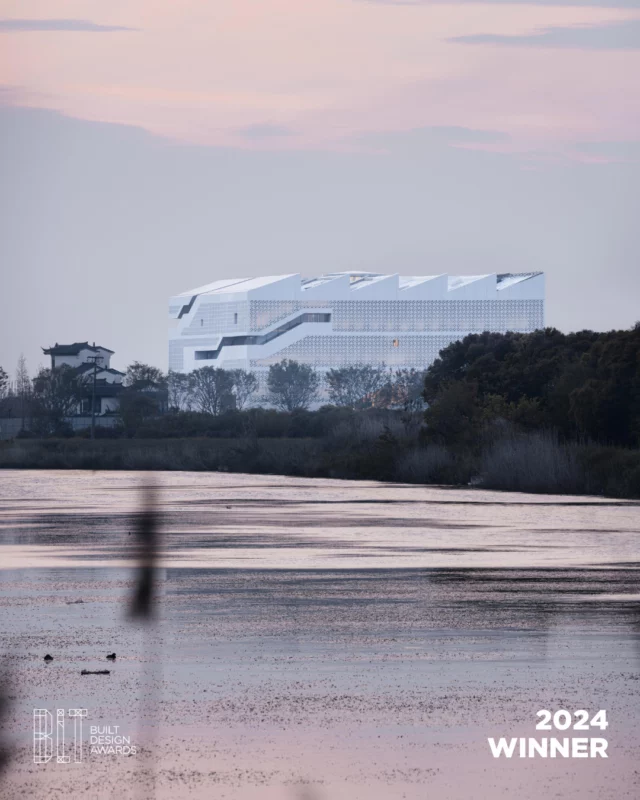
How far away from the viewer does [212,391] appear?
17912cm

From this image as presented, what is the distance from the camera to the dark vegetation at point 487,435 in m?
52.8

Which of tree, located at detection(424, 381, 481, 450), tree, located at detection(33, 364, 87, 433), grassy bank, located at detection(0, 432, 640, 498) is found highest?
tree, located at detection(33, 364, 87, 433)

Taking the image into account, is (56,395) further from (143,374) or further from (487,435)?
(487,435)

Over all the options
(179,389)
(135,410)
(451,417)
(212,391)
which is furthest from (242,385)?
(451,417)

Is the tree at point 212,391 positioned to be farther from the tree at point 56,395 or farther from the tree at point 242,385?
the tree at point 56,395

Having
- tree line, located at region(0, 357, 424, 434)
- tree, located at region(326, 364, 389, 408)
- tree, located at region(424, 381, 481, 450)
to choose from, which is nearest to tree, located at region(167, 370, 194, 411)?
tree line, located at region(0, 357, 424, 434)

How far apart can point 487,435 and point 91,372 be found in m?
117

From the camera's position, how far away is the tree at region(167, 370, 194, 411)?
17550 centimetres

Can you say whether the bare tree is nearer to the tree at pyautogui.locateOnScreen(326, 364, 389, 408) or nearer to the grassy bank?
the tree at pyautogui.locateOnScreen(326, 364, 389, 408)

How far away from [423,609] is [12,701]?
21.4ft

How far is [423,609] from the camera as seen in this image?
54.9 ft

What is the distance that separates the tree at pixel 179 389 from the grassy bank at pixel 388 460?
60015 millimetres

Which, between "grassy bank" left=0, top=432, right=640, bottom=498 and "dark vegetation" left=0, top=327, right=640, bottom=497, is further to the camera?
"dark vegetation" left=0, top=327, right=640, bottom=497

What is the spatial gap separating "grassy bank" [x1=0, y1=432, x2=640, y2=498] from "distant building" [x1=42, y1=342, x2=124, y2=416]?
156 feet
